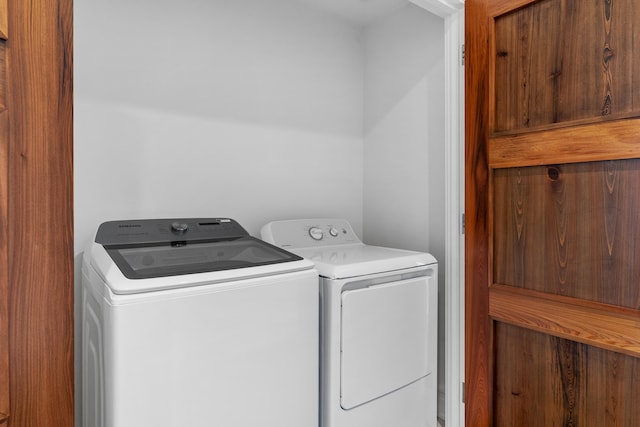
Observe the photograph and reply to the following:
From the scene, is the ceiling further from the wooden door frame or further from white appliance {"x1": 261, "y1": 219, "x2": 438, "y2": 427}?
white appliance {"x1": 261, "y1": 219, "x2": 438, "y2": 427}

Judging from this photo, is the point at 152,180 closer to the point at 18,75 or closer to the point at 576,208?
the point at 18,75

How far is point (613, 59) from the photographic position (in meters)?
1.29

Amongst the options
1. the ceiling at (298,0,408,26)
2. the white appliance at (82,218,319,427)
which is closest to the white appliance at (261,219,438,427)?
the white appliance at (82,218,319,427)

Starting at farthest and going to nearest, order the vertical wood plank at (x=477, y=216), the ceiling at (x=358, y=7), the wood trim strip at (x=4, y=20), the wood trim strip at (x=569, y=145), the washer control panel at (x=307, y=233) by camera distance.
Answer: the ceiling at (x=358, y=7) → the washer control panel at (x=307, y=233) → the vertical wood plank at (x=477, y=216) → the wood trim strip at (x=569, y=145) → the wood trim strip at (x=4, y=20)

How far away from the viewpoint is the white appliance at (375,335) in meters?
1.53

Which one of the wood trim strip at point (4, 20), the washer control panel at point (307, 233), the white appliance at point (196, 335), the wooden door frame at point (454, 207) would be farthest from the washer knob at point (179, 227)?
the wooden door frame at point (454, 207)

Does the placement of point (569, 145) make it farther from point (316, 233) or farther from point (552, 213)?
point (316, 233)

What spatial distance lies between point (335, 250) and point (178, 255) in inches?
34.1

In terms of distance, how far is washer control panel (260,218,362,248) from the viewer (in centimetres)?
204

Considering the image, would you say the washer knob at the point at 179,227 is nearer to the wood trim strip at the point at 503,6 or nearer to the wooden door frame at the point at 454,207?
the wooden door frame at the point at 454,207

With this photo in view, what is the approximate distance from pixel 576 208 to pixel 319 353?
1.13m

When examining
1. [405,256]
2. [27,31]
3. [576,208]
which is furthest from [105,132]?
[576,208]

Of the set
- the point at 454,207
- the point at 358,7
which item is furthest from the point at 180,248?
the point at 358,7

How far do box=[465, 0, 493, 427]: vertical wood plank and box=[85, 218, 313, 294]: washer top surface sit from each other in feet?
2.66
